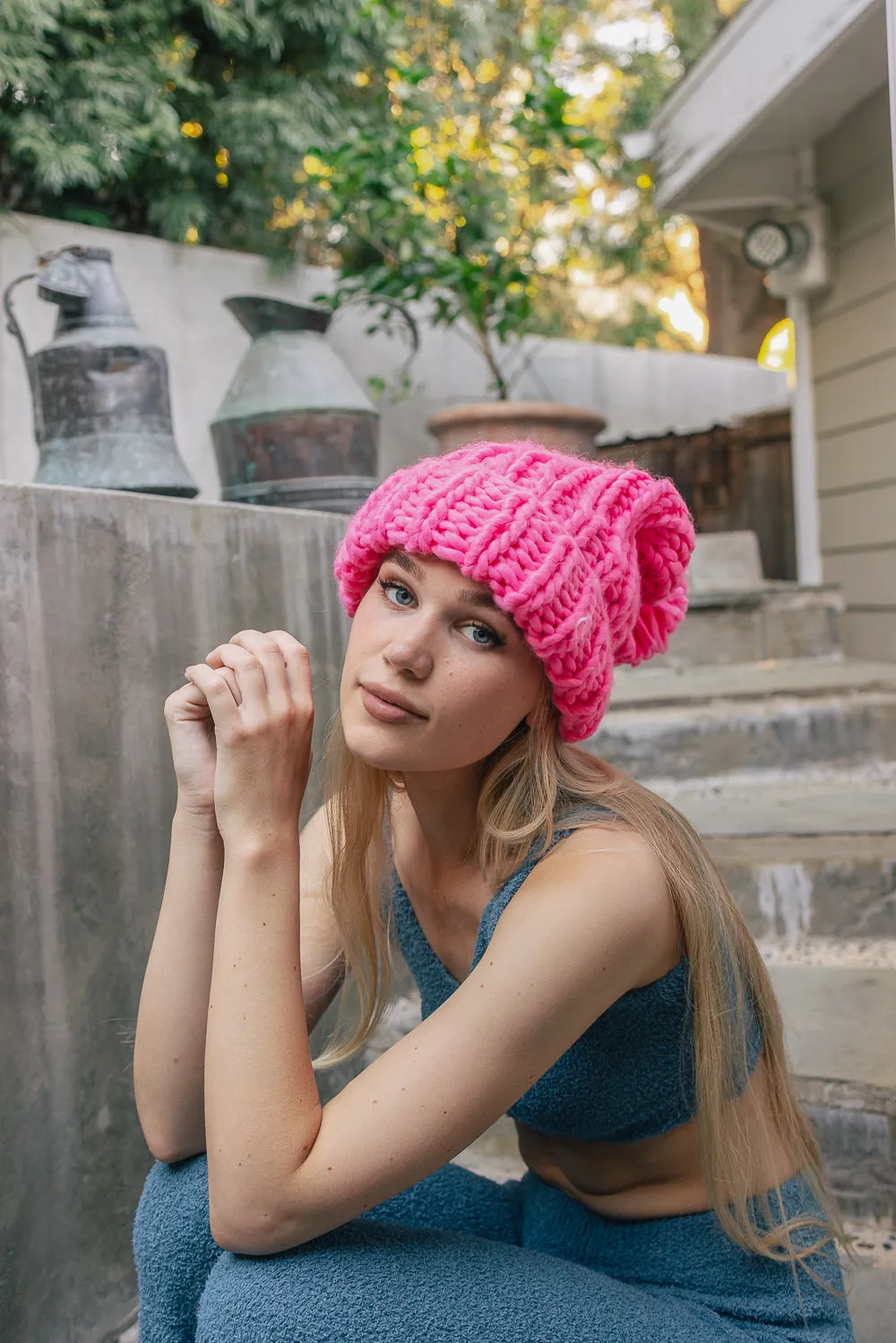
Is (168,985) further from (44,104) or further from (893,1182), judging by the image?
(44,104)

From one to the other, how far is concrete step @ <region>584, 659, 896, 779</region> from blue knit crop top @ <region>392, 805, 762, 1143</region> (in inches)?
68.6

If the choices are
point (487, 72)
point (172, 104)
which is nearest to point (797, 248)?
point (172, 104)

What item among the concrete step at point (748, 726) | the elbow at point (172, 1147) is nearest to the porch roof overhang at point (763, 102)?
the concrete step at point (748, 726)

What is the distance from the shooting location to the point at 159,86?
4613 millimetres

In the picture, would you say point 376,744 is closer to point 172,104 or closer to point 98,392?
point 98,392

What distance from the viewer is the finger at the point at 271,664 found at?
1.07 m

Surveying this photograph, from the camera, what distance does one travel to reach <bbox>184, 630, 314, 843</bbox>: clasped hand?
1.05 meters

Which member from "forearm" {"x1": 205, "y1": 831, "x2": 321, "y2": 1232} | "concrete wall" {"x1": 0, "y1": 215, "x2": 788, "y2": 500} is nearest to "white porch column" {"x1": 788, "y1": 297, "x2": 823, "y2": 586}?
"concrete wall" {"x1": 0, "y1": 215, "x2": 788, "y2": 500}

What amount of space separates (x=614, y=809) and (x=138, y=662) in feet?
2.49

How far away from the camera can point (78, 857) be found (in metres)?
1.43

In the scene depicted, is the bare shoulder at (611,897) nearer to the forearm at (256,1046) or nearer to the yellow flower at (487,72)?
the forearm at (256,1046)

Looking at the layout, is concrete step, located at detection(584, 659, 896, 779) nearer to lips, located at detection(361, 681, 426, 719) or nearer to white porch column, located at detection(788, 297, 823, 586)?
white porch column, located at detection(788, 297, 823, 586)

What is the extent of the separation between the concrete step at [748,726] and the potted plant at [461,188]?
5.23 feet

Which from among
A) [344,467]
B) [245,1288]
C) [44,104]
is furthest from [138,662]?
[44,104]
